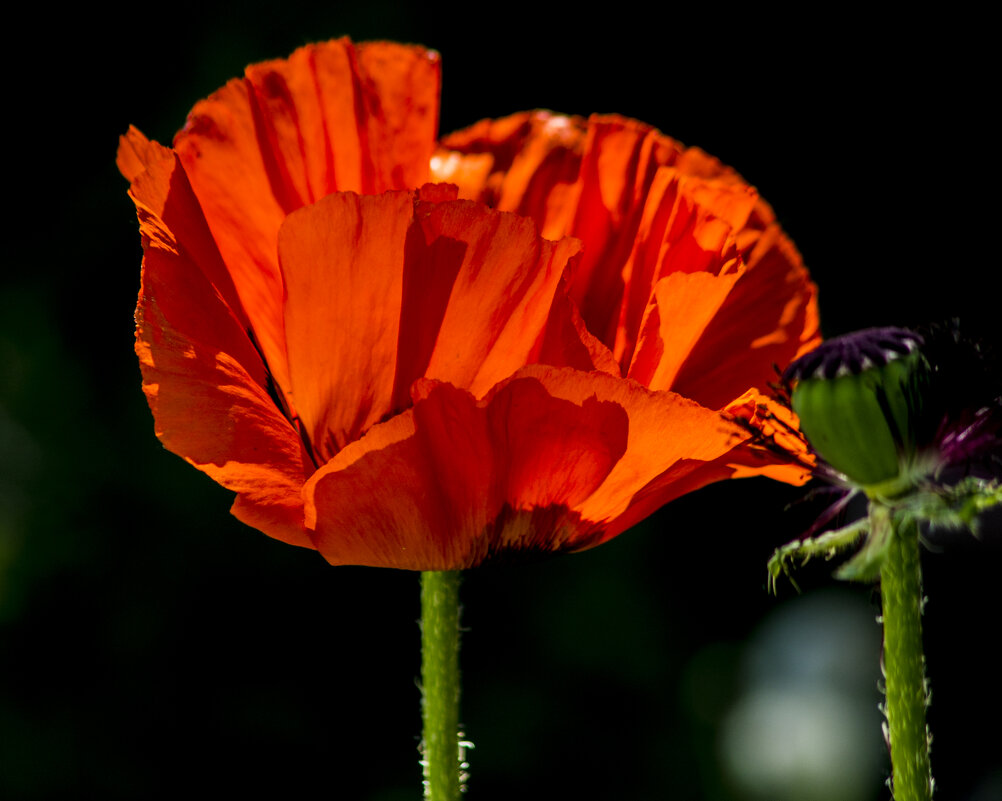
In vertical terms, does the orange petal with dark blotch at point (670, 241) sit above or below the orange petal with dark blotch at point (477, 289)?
above

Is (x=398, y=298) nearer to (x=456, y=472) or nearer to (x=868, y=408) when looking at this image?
(x=456, y=472)

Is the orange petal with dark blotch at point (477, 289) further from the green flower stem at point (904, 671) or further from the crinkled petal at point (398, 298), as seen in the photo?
the green flower stem at point (904, 671)

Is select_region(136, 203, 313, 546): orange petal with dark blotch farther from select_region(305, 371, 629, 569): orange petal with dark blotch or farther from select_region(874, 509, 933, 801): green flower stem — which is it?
select_region(874, 509, 933, 801): green flower stem

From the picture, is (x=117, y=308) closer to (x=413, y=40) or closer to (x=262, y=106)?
(x=413, y=40)

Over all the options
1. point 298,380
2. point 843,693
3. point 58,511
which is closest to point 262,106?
point 298,380

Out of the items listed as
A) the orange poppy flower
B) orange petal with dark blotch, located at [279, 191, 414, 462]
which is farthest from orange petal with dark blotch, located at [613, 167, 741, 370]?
orange petal with dark blotch, located at [279, 191, 414, 462]

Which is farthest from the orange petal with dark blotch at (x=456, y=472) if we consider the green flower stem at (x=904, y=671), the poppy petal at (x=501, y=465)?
the green flower stem at (x=904, y=671)

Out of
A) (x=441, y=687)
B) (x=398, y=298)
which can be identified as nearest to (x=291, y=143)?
(x=398, y=298)
